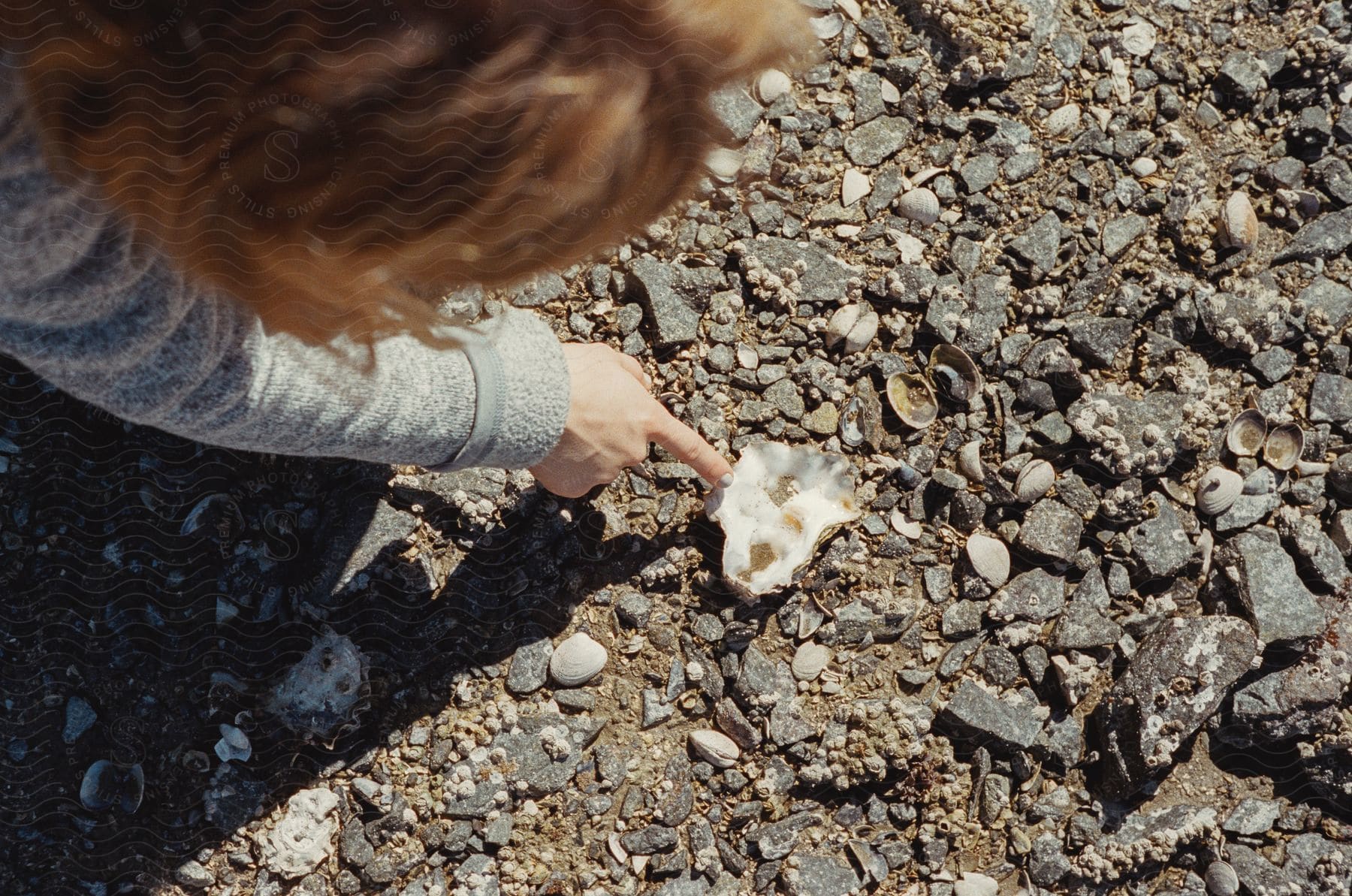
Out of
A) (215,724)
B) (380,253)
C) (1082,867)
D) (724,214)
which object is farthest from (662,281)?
(1082,867)

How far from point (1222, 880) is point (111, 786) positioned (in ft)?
8.69

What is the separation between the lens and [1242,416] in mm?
2662

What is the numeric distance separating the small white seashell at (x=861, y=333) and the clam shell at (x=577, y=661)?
1.02 metres

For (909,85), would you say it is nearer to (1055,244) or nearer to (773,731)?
(1055,244)

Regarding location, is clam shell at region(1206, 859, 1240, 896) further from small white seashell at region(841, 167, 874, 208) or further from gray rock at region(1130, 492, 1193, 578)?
small white seashell at region(841, 167, 874, 208)

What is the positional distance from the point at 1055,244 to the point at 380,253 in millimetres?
2026

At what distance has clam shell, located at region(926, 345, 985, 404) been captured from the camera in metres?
2.61

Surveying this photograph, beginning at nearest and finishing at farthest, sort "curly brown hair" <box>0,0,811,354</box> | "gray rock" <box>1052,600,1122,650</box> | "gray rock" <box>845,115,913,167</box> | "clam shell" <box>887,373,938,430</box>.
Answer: "curly brown hair" <box>0,0,811,354</box>, "gray rock" <box>1052,600,1122,650</box>, "clam shell" <box>887,373,938,430</box>, "gray rock" <box>845,115,913,167</box>

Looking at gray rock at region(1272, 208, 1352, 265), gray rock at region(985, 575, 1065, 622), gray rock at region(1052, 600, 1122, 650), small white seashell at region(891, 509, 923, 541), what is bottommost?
gray rock at region(1052, 600, 1122, 650)

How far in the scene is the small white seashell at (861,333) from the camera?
2.63 meters

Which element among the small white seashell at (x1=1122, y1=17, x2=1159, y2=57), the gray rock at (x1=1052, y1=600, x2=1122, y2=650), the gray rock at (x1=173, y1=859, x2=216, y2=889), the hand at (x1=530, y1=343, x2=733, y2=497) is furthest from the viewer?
the small white seashell at (x1=1122, y1=17, x2=1159, y2=57)

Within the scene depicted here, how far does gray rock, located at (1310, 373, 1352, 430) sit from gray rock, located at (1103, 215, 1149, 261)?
0.63 metres

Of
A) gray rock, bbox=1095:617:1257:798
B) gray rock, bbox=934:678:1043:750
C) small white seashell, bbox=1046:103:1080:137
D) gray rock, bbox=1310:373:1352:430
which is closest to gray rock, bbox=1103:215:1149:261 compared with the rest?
small white seashell, bbox=1046:103:1080:137

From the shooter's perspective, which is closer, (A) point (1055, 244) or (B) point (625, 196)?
(B) point (625, 196)
